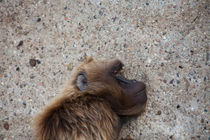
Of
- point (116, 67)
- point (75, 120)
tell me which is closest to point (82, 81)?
point (75, 120)

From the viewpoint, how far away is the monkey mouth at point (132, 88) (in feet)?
9.73

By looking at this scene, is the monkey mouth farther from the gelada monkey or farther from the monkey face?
the gelada monkey

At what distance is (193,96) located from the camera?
3365 mm

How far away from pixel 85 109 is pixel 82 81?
0.31 m

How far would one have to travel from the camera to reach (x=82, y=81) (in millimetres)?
2502

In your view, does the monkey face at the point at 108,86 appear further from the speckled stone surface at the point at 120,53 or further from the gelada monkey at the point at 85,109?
the speckled stone surface at the point at 120,53

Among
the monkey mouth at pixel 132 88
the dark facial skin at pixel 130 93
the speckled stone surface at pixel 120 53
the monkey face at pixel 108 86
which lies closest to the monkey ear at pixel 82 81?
the monkey face at pixel 108 86

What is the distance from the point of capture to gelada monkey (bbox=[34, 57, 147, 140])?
2.37 m

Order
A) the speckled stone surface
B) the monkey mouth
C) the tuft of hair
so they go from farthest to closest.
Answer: the speckled stone surface → the monkey mouth → the tuft of hair

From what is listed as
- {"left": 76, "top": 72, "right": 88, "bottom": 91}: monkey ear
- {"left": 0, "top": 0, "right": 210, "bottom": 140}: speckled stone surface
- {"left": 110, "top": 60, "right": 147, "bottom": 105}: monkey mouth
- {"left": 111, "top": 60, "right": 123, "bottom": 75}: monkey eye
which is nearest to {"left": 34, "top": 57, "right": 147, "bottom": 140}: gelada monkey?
{"left": 76, "top": 72, "right": 88, "bottom": 91}: monkey ear

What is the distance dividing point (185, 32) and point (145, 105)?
50.4 inches

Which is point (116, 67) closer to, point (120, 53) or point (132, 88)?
point (132, 88)

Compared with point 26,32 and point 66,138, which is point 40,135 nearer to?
point 66,138

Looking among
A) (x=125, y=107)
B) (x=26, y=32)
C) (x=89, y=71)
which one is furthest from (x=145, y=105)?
(x=26, y=32)
